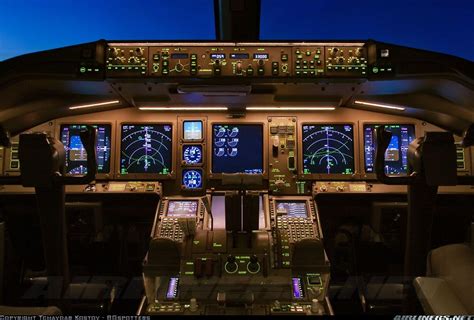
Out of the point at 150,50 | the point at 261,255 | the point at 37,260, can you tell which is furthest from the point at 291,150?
the point at 37,260

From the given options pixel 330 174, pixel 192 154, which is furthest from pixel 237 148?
pixel 330 174

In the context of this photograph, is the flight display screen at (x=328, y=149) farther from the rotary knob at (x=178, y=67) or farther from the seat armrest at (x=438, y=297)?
the seat armrest at (x=438, y=297)

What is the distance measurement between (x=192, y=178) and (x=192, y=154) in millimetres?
177

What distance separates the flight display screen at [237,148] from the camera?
3227mm

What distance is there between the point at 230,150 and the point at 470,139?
1.60 metres

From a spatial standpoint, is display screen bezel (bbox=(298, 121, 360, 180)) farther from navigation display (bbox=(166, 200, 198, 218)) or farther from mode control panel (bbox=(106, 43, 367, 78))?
navigation display (bbox=(166, 200, 198, 218))

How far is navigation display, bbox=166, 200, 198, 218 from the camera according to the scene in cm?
304

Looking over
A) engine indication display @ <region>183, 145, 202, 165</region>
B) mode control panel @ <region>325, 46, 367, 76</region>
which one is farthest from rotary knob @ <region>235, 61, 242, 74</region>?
engine indication display @ <region>183, 145, 202, 165</region>

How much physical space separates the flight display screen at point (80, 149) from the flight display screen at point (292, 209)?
1.27 m

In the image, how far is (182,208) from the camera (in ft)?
10.1

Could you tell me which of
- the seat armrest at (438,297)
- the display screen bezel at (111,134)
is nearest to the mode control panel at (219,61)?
the display screen bezel at (111,134)

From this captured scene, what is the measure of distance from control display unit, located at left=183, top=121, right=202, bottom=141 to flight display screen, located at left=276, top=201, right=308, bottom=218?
771 millimetres

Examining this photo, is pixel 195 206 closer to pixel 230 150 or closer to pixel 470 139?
pixel 230 150

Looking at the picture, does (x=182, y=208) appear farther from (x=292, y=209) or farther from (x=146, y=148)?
(x=292, y=209)
